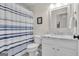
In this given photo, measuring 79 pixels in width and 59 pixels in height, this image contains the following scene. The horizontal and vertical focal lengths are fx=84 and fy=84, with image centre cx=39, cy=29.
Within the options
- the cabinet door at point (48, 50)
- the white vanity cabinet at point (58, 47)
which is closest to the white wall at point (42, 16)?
the white vanity cabinet at point (58, 47)

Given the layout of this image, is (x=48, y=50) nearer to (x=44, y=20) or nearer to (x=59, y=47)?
(x=59, y=47)

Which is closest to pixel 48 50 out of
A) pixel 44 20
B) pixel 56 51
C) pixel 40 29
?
pixel 56 51

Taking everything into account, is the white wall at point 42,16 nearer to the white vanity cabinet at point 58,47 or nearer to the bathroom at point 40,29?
the bathroom at point 40,29

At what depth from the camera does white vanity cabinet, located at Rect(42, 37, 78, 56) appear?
1359 millimetres

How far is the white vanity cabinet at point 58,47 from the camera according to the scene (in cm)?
136

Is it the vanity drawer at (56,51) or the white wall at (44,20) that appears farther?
the white wall at (44,20)

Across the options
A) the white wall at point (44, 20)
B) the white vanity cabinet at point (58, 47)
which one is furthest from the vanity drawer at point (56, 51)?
the white wall at point (44, 20)

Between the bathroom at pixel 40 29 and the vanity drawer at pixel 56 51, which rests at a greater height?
the bathroom at pixel 40 29

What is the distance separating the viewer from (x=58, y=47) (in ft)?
5.00

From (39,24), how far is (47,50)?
524mm

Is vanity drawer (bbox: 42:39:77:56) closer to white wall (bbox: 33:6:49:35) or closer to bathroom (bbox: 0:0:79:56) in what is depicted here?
bathroom (bbox: 0:0:79:56)

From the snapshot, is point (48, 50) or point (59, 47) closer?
point (59, 47)

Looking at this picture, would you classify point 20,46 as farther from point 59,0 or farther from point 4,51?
point 59,0

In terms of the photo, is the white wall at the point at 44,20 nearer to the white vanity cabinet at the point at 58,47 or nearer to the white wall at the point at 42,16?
the white wall at the point at 42,16
